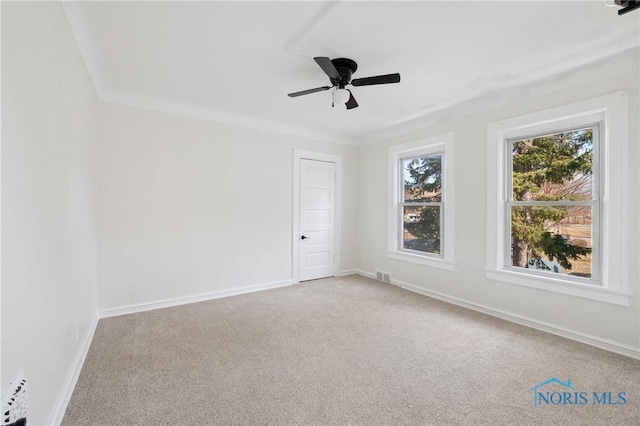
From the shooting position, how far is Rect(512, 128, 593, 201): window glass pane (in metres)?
2.92

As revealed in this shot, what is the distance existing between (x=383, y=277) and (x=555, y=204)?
105 inches

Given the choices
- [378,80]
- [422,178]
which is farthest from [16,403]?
[422,178]

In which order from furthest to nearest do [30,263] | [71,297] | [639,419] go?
[71,297] → [639,419] → [30,263]

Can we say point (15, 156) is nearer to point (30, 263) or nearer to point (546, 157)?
point (30, 263)

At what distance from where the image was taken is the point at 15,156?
1.25 meters

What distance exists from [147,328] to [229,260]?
1.37 meters

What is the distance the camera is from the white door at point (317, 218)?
16.4 feet

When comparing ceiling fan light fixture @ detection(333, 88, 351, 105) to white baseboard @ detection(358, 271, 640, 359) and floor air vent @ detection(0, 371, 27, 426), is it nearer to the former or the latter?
floor air vent @ detection(0, 371, 27, 426)

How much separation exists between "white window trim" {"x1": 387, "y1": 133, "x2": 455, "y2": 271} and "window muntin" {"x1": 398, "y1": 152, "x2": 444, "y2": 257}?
0.07 meters

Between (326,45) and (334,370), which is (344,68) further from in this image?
(334,370)

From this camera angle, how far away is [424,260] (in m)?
4.34

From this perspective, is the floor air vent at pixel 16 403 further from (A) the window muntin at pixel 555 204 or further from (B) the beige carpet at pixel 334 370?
(A) the window muntin at pixel 555 204

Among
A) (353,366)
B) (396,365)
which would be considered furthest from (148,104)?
(396,365)

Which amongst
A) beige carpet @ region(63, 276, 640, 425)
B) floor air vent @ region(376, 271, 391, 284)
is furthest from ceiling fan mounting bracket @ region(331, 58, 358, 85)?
floor air vent @ region(376, 271, 391, 284)
